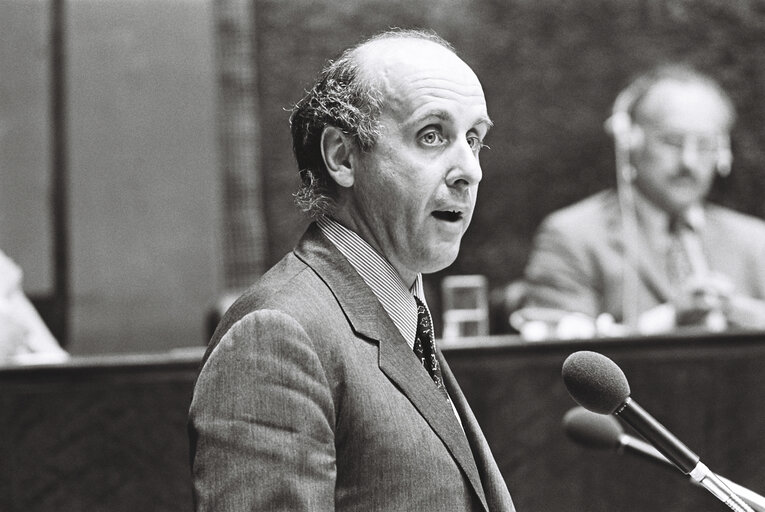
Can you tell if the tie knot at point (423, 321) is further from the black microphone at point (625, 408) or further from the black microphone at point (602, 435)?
the black microphone at point (602, 435)

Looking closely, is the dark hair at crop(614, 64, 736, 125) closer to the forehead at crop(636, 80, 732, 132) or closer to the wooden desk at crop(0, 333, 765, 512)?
the forehead at crop(636, 80, 732, 132)

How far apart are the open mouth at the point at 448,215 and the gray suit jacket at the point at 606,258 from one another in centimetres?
250

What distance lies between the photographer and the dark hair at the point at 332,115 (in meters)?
1.31

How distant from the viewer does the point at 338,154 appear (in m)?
1.35

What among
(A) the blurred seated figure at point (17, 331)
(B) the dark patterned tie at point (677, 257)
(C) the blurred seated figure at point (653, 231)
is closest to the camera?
(A) the blurred seated figure at point (17, 331)

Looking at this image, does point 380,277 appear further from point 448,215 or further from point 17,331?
point 17,331

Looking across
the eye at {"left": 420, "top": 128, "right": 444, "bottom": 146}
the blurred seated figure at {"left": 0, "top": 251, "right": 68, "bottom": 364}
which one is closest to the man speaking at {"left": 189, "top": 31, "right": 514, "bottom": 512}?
the eye at {"left": 420, "top": 128, "right": 444, "bottom": 146}

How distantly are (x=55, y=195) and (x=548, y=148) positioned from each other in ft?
6.87

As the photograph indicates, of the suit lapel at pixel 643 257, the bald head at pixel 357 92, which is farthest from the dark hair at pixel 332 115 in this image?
the suit lapel at pixel 643 257

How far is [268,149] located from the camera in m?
4.21

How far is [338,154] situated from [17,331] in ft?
6.05

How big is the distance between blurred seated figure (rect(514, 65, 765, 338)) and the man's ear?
2467 mm

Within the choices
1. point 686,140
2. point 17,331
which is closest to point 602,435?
point 17,331

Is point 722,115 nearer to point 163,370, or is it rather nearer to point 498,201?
point 498,201
